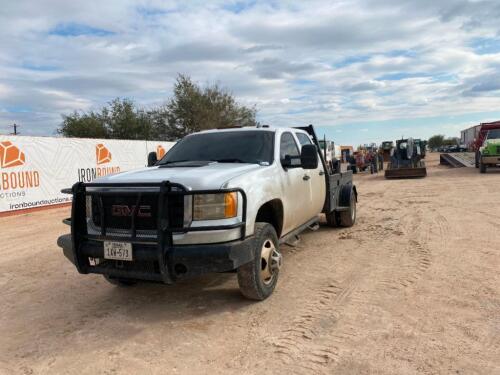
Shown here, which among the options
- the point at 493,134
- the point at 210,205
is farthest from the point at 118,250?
the point at 493,134

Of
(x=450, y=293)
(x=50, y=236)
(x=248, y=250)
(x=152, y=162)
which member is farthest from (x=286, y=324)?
(x=50, y=236)

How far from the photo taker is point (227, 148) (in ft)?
17.7

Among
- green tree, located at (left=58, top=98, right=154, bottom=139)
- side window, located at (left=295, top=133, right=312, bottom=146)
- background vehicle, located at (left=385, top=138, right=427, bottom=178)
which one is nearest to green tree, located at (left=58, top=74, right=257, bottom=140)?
green tree, located at (left=58, top=98, right=154, bottom=139)

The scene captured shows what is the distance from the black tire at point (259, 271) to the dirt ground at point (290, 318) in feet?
0.48

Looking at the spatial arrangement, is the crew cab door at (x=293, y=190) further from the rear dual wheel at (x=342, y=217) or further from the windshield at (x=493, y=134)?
the windshield at (x=493, y=134)

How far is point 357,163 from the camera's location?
30.6 meters

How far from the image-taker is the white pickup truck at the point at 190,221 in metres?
3.81

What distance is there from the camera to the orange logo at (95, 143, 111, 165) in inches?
645

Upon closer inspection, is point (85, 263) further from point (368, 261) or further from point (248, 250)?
point (368, 261)

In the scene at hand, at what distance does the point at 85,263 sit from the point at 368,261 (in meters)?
3.71

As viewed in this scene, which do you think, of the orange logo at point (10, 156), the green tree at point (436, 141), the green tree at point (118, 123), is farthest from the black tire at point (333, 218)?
the green tree at point (436, 141)

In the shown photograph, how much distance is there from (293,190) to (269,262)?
1.18 metres

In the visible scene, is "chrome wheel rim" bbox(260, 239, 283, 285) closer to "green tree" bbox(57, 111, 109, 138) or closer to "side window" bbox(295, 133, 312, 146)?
"side window" bbox(295, 133, 312, 146)

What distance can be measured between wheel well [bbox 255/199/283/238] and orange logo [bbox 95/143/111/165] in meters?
13.0
